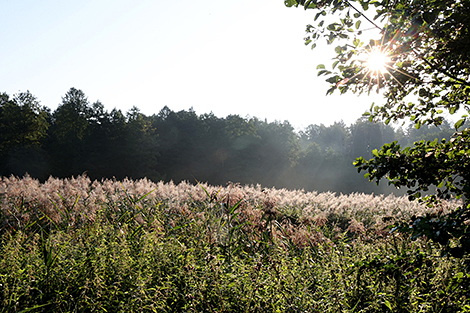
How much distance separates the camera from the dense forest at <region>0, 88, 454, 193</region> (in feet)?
105

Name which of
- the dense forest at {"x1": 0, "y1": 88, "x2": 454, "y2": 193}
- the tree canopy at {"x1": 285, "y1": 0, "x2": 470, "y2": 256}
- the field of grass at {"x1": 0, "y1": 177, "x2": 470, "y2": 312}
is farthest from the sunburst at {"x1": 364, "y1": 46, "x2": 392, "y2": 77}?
the dense forest at {"x1": 0, "y1": 88, "x2": 454, "y2": 193}

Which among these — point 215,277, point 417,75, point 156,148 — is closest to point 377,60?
point 417,75

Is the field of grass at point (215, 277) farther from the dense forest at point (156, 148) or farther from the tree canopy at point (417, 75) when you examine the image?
the dense forest at point (156, 148)

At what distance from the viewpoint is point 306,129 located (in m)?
83.7

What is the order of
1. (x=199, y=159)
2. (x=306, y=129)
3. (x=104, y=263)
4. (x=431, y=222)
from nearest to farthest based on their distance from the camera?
(x=431, y=222), (x=104, y=263), (x=199, y=159), (x=306, y=129)

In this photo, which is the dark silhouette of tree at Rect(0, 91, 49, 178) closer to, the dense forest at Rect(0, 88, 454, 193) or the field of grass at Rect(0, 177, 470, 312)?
the dense forest at Rect(0, 88, 454, 193)

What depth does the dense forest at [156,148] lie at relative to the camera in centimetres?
3194

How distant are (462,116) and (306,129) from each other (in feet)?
275

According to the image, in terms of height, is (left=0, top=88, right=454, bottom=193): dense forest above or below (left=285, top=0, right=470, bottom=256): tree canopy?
above

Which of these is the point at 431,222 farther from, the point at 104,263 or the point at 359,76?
the point at 104,263

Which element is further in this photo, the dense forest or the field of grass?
the dense forest

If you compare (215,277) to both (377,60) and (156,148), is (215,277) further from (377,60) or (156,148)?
(156,148)

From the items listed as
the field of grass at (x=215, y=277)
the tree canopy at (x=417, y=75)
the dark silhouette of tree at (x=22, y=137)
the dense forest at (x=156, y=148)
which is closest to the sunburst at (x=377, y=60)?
the tree canopy at (x=417, y=75)

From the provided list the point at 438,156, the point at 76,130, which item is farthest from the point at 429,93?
the point at 76,130
